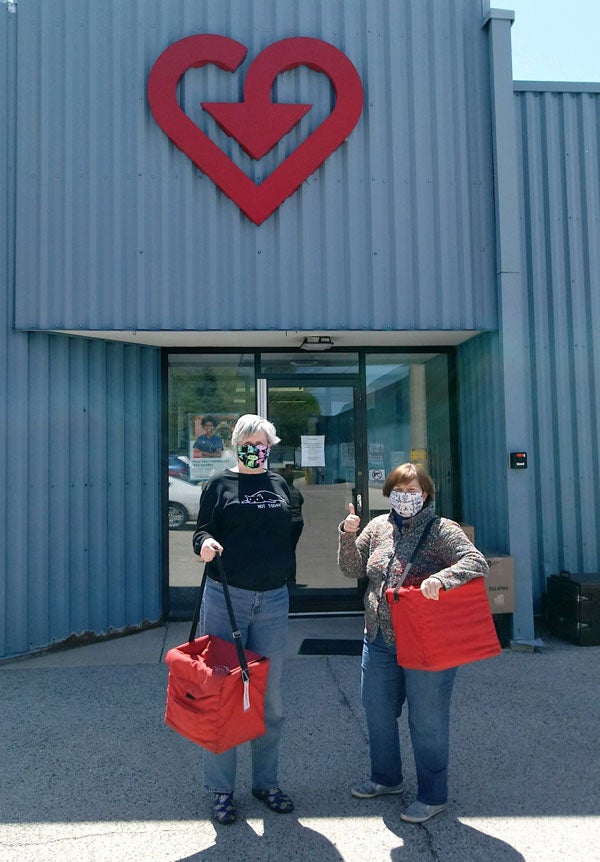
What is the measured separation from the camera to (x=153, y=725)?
4.18m

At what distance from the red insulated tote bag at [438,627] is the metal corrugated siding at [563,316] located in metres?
3.63

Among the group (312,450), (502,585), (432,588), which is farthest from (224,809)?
(312,450)

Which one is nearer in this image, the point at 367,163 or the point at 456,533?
the point at 456,533

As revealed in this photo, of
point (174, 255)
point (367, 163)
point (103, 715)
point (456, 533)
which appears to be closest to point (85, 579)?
point (103, 715)

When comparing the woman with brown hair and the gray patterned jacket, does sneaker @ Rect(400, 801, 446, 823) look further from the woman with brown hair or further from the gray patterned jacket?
the gray patterned jacket

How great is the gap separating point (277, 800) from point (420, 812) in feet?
2.23

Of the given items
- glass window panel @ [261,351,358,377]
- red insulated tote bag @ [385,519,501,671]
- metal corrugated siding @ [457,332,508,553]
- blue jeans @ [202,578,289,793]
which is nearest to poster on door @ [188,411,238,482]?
glass window panel @ [261,351,358,377]

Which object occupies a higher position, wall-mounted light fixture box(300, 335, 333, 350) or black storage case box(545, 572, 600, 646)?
wall-mounted light fixture box(300, 335, 333, 350)

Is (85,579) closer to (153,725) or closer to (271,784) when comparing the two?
(153,725)

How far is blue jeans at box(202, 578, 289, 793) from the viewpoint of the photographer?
3158 mm

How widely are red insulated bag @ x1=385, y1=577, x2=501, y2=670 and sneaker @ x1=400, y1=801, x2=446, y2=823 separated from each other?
697 mm

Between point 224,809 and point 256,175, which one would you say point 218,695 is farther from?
point 256,175

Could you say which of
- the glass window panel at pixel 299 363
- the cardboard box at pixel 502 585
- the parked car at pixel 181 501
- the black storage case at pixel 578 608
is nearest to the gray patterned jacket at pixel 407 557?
the cardboard box at pixel 502 585

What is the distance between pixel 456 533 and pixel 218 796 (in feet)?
5.55
